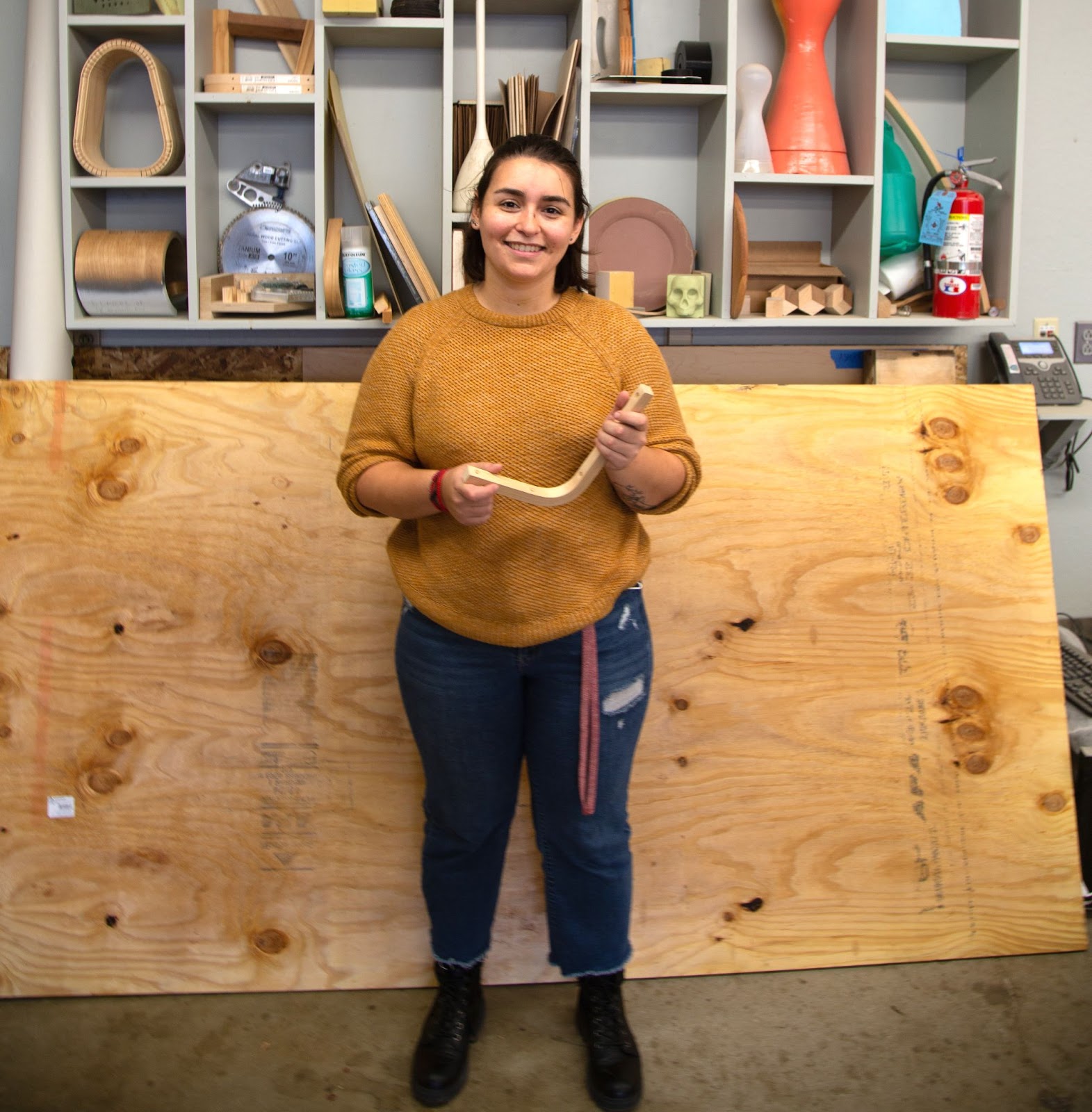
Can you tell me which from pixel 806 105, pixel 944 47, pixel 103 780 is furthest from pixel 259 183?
pixel 944 47

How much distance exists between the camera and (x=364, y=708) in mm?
Answer: 1805

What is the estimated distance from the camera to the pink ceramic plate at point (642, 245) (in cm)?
230

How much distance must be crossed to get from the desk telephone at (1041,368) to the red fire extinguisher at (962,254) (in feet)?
0.52

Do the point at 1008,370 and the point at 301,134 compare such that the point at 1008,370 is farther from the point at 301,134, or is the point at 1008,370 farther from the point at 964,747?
the point at 301,134

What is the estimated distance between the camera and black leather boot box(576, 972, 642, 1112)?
1.47 meters

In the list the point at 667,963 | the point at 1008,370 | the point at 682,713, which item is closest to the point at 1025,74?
the point at 1008,370

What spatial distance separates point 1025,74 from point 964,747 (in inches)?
65.6

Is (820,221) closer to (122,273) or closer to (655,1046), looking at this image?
(122,273)

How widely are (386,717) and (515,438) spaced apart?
72 cm

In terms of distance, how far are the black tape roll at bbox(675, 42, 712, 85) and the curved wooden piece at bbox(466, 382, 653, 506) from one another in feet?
4.31

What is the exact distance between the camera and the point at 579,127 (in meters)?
2.15

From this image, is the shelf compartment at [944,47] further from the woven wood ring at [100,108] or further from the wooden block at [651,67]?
the woven wood ring at [100,108]

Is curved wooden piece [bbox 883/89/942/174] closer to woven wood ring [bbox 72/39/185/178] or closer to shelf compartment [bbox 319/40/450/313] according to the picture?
shelf compartment [bbox 319/40/450/313]

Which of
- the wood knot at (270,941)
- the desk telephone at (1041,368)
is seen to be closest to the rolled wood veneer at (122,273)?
the wood knot at (270,941)
